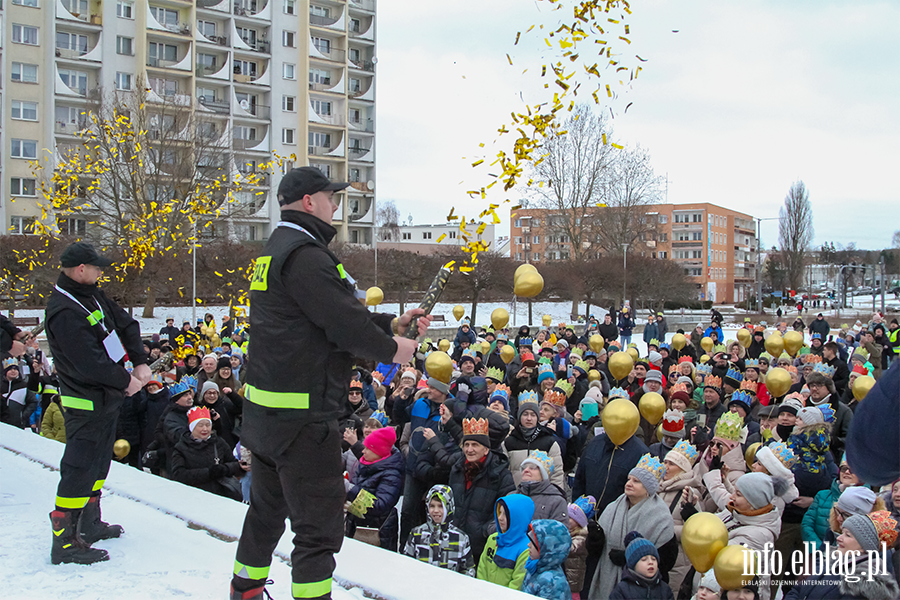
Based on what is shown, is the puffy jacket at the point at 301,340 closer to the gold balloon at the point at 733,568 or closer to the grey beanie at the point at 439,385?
the gold balloon at the point at 733,568

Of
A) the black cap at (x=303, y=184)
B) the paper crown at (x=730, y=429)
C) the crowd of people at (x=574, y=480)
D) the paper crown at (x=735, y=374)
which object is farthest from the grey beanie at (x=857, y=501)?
the paper crown at (x=735, y=374)

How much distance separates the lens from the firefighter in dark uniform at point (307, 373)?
2855 millimetres

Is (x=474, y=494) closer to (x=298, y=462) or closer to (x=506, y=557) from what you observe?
(x=506, y=557)

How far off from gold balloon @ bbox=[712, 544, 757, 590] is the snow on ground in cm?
125

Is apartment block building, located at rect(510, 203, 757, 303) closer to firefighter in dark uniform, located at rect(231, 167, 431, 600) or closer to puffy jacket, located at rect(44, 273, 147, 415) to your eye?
puffy jacket, located at rect(44, 273, 147, 415)

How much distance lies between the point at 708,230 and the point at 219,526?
92741 mm

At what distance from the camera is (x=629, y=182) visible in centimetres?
5088

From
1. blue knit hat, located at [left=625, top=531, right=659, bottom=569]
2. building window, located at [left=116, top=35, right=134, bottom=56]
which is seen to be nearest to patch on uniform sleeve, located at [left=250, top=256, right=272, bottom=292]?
blue knit hat, located at [left=625, top=531, right=659, bottom=569]

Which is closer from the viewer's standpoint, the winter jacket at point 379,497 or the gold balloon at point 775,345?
the winter jacket at point 379,497

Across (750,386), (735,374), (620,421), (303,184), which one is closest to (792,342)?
(735,374)

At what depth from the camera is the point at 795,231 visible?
71625 millimetres

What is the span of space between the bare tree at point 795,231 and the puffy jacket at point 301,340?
75613mm

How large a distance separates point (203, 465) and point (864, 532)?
519 cm

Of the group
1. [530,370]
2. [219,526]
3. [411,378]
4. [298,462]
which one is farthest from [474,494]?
[530,370]
